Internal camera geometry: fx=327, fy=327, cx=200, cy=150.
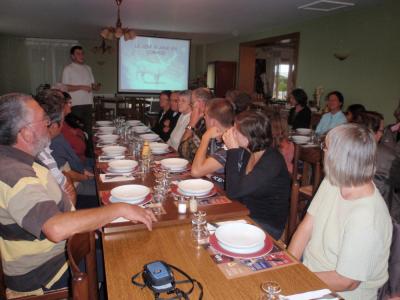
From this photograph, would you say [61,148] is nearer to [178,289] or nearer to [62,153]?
[62,153]

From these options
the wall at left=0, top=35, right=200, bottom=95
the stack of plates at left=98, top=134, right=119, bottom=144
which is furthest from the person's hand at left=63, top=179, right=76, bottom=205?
the wall at left=0, top=35, right=200, bottom=95

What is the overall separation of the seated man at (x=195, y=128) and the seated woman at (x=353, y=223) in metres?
1.70

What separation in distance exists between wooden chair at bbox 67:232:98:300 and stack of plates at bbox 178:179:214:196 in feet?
2.01

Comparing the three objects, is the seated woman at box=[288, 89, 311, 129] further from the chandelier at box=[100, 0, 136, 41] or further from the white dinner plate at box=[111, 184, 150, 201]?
the white dinner plate at box=[111, 184, 150, 201]

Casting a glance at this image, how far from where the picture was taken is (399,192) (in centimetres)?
290

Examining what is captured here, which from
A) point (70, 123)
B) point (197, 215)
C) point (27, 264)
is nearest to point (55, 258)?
point (27, 264)

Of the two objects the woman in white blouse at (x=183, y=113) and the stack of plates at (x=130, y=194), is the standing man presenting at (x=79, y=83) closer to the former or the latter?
the woman in white blouse at (x=183, y=113)

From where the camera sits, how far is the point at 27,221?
117 cm

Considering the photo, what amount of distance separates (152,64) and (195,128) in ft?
16.0

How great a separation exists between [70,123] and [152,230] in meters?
2.60

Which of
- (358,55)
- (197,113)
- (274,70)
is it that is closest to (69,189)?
(197,113)

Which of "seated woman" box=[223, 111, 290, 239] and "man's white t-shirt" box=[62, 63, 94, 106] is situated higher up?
"man's white t-shirt" box=[62, 63, 94, 106]

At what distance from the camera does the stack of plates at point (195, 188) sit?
5.77 ft

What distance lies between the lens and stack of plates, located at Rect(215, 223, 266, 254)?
122 centimetres
